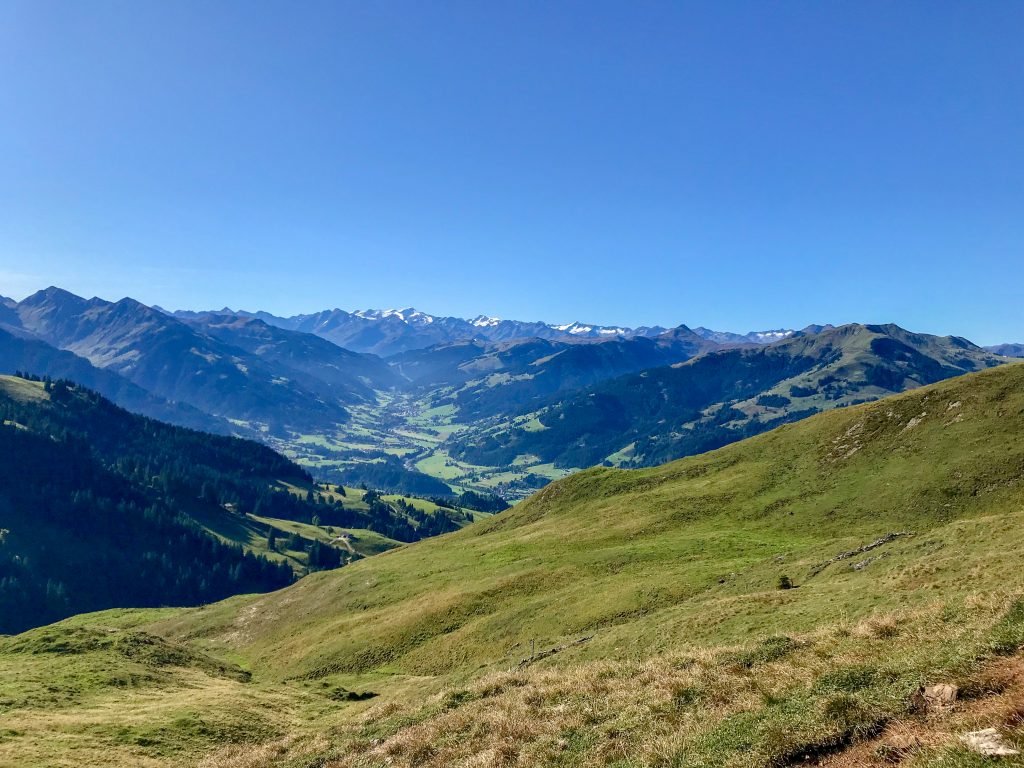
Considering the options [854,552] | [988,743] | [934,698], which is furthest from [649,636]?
[988,743]

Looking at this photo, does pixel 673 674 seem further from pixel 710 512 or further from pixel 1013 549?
pixel 710 512

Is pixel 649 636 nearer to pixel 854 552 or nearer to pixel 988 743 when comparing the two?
pixel 854 552

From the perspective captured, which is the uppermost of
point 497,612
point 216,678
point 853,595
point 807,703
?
point 807,703

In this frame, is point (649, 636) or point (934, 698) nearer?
point (934, 698)

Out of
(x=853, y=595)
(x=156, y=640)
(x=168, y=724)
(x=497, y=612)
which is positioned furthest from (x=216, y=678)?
(x=853, y=595)

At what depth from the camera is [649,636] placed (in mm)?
40594

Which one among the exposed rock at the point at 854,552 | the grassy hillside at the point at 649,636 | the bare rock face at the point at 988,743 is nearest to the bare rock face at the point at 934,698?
the grassy hillside at the point at 649,636

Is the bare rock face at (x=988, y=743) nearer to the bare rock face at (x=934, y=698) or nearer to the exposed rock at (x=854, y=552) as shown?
the bare rock face at (x=934, y=698)

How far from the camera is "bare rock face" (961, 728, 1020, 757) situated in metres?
10.8

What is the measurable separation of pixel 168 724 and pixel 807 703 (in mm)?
39602

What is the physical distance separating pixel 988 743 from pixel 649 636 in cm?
3146

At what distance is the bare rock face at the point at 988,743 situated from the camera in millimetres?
10820

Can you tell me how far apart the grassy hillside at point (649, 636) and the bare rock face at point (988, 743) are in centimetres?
20

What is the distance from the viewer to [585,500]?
355 ft
